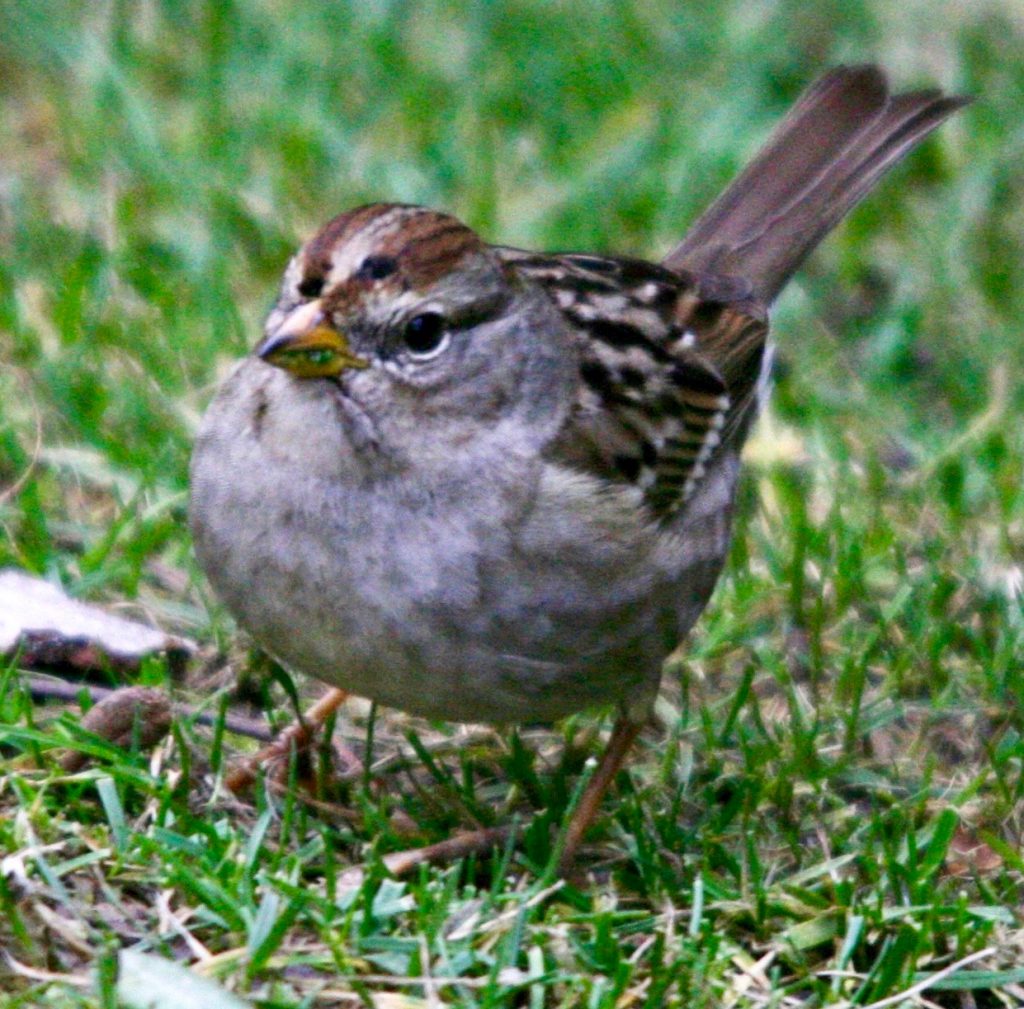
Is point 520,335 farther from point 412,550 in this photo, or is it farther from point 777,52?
point 777,52

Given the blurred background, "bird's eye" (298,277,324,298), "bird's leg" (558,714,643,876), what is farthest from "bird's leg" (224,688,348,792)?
"bird's eye" (298,277,324,298)

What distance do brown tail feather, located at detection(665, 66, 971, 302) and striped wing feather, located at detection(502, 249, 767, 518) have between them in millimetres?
274

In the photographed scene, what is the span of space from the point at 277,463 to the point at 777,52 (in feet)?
12.8

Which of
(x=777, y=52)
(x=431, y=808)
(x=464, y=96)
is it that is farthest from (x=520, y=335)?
(x=777, y=52)

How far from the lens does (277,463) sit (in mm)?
3242

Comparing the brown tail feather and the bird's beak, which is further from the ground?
the brown tail feather

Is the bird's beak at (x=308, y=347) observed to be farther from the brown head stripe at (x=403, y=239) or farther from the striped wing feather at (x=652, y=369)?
the striped wing feather at (x=652, y=369)

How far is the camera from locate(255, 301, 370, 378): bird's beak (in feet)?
10.1

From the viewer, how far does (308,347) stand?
308 cm

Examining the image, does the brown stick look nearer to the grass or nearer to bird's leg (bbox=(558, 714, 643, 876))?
the grass

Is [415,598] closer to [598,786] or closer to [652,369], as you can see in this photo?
[598,786]

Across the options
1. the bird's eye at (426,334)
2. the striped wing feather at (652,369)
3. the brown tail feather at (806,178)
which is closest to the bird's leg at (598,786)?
the striped wing feather at (652,369)

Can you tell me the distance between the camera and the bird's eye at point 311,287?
3150 millimetres

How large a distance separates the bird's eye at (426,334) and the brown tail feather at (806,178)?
149 centimetres
